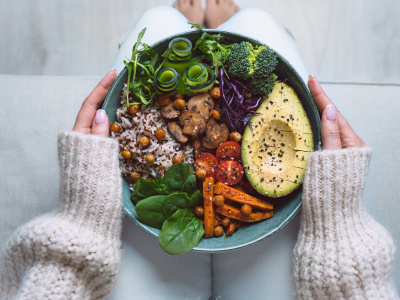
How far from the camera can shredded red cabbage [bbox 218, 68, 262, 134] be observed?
1.41 m

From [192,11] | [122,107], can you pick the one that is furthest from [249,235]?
[192,11]

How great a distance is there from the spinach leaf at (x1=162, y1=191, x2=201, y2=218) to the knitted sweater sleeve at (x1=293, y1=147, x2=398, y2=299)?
0.44m

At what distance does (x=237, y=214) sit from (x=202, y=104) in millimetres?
468

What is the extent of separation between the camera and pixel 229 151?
1402 millimetres

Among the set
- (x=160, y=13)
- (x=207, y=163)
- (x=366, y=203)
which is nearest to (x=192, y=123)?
(x=207, y=163)

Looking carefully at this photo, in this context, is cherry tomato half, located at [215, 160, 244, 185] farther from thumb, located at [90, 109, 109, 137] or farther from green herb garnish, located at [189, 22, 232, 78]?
thumb, located at [90, 109, 109, 137]

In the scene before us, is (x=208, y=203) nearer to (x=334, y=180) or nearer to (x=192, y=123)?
(x=192, y=123)

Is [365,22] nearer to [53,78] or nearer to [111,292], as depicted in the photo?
[53,78]

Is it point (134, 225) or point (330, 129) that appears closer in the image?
point (330, 129)

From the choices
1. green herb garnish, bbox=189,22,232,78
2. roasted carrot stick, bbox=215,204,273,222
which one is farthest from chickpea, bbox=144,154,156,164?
green herb garnish, bbox=189,22,232,78

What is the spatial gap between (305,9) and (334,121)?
1277 mm

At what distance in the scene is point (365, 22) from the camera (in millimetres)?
2334

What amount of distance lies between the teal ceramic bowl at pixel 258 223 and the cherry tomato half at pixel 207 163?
276mm

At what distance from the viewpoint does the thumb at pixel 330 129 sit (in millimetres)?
1321
